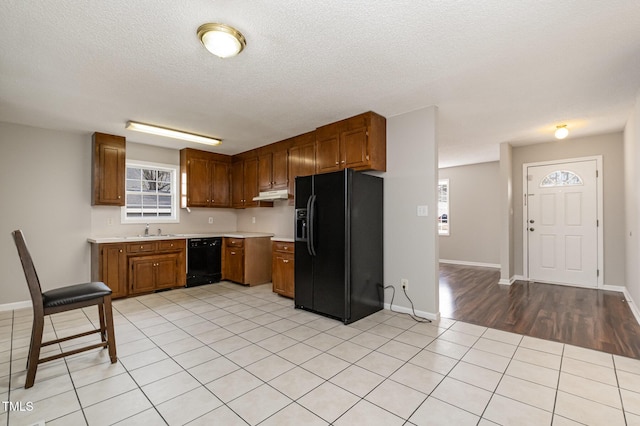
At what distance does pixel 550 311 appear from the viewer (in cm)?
374

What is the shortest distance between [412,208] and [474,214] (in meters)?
4.39

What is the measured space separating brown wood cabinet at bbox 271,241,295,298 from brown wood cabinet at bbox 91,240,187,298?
1680mm

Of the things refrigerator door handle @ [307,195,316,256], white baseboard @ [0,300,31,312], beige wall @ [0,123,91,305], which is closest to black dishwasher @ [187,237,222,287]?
beige wall @ [0,123,91,305]

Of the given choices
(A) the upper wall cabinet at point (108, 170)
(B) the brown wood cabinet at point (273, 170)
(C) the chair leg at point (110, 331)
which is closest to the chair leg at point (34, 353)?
(C) the chair leg at point (110, 331)

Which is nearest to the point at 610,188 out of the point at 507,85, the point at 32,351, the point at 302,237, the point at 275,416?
the point at 507,85

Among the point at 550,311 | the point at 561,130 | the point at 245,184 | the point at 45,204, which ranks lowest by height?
the point at 550,311

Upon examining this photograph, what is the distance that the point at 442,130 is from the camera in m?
4.48

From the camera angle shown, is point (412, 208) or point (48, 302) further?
point (412, 208)

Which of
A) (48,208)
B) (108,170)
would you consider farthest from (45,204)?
(108,170)

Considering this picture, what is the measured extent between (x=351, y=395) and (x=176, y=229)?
4.62m

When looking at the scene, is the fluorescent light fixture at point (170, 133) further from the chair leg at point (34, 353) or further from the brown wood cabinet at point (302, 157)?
the chair leg at point (34, 353)

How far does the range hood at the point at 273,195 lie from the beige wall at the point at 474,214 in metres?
4.69

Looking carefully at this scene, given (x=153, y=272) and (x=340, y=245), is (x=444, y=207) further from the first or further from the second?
(x=153, y=272)

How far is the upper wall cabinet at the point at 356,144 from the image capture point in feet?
12.0
